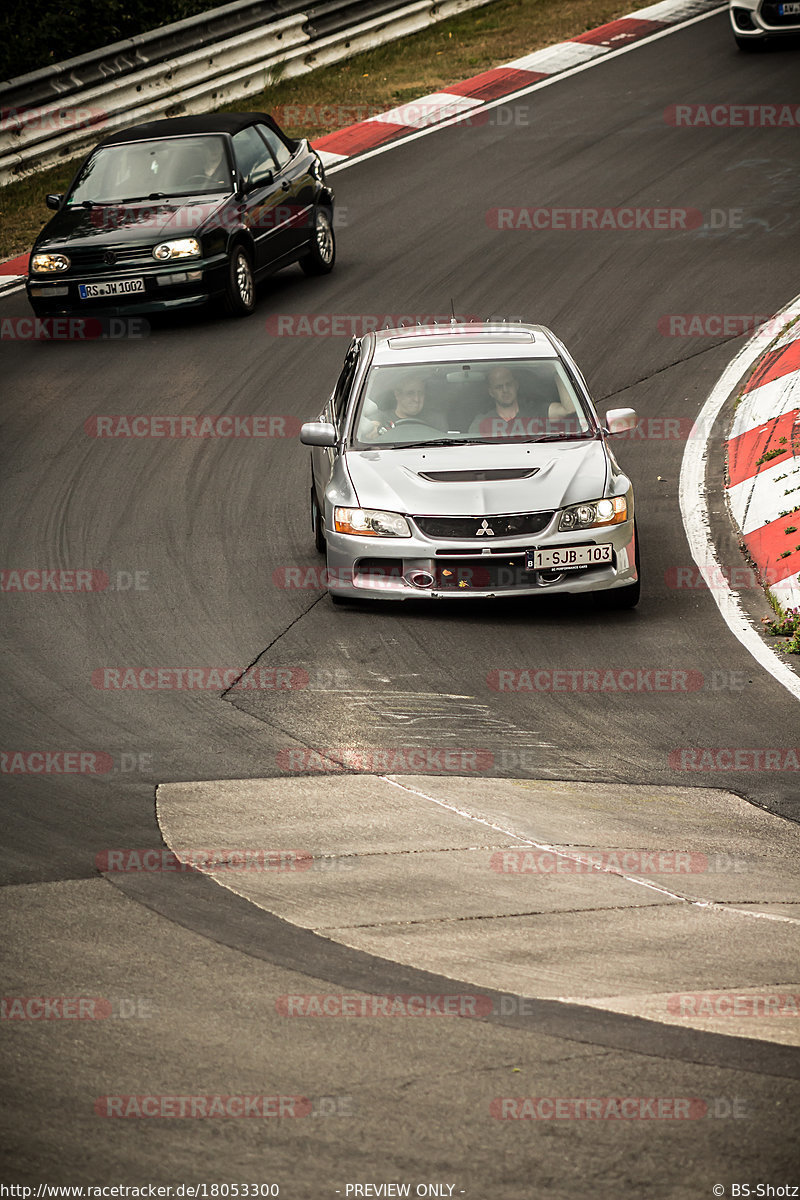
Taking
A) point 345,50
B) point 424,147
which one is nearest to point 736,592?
point 424,147

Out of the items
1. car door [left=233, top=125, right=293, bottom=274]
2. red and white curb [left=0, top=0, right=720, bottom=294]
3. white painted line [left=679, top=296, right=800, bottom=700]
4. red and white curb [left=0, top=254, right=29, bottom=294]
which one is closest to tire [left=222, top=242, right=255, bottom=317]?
car door [left=233, top=125, right=293, bottom=274]

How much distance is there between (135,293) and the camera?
572 inches

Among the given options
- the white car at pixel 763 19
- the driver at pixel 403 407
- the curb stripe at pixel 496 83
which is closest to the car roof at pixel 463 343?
the driver at pixel 403 407

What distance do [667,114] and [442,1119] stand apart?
1866 centimetres

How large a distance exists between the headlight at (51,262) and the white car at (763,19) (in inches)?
478

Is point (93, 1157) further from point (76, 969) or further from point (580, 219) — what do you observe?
point (580, 219)

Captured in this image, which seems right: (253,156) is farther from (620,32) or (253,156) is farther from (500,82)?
(620,32)

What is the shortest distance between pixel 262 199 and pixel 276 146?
3.82ft

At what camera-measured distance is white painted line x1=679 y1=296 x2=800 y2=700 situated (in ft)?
27.2

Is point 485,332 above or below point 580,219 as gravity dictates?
above

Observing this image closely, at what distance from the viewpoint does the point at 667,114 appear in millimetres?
20359

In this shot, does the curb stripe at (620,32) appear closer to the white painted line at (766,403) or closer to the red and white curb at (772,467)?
the red and white curb at (772,467)

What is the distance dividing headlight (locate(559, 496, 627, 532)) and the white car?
15589 millimetres

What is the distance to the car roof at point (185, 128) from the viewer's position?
15656 millimetres
